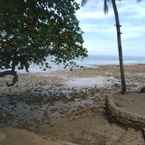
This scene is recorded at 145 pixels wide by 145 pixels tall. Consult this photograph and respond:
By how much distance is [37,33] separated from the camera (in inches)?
581

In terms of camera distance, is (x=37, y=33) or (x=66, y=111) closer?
(x=37, y=33)

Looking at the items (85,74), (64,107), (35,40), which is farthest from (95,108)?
(85,74)

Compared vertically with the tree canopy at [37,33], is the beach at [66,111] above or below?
below

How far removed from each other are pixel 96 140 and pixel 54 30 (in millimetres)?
3349

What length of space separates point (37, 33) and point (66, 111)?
4658 mm

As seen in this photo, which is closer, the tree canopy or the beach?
the tree canopy

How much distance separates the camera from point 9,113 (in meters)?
18.7

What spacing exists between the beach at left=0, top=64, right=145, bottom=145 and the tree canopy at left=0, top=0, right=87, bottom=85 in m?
2.04

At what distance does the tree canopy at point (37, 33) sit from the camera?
1400 cm

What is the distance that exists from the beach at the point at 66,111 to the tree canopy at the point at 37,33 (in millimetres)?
2036

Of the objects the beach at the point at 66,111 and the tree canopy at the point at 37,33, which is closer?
the tree canopy at the point at 37,33

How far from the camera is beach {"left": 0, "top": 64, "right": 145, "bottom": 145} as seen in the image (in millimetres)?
15000

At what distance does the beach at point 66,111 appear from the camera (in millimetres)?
15000

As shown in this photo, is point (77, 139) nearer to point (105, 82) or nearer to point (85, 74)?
point (105, 82)
